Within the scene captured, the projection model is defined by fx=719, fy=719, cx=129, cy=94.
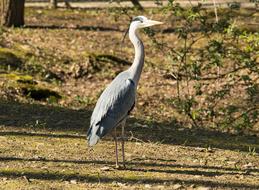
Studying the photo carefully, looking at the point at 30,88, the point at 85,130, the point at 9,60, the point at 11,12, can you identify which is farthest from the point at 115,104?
the point at 11,12

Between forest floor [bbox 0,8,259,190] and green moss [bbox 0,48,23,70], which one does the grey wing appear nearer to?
forest floor [bbox 0,8,259,190]

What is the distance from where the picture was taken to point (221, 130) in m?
12.6

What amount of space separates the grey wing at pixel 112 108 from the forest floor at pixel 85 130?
458 mm

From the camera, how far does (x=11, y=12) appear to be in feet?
61.1

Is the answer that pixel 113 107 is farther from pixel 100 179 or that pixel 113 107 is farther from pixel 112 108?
pixel 100 179

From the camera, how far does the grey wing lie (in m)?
7.73

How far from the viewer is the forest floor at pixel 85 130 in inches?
299

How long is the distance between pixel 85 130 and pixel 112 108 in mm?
2945

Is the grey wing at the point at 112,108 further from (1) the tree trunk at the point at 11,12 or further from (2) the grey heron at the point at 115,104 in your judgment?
(1) the tree trunk at the point at 11,12

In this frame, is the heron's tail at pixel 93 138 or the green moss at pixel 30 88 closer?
the heron's tail at pixel 93 138

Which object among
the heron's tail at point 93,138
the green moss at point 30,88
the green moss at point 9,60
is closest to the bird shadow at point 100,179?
the heron's tail at point 93,138

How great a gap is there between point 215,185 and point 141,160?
1473 millimetres

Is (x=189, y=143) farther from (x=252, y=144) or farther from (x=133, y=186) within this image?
(x=133, y=186)

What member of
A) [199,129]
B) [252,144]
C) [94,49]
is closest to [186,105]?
[199,129]
